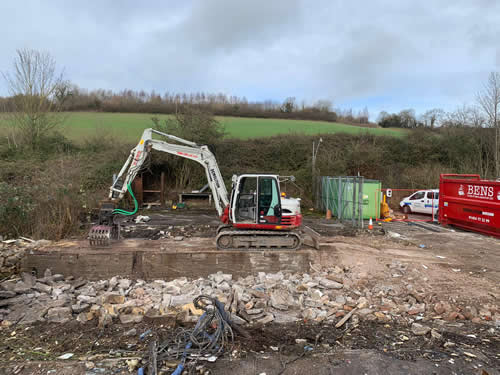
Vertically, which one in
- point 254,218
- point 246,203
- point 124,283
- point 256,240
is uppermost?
point 246,203

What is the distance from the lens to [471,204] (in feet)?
41.0

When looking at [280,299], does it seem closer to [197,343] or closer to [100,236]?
[197,343]

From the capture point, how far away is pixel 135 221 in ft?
49.1

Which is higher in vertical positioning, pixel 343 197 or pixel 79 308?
pixel 343 197

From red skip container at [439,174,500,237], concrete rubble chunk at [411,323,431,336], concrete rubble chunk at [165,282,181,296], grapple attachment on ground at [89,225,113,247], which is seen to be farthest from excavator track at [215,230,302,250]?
red skip container at [439,174,500,237]

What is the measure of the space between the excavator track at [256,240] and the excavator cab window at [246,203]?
0.39 meters

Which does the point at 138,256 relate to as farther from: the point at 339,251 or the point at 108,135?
the point at 108,135

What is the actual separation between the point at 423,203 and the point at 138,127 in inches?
908

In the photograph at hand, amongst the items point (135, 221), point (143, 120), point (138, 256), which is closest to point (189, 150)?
point (138, 256)

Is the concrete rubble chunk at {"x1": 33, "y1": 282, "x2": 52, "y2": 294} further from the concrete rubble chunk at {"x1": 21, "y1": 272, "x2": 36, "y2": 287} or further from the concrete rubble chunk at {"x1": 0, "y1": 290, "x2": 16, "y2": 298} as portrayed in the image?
the concrete rubble chunk at {"x1": 0, "y1": 290, "x2": 16, "y2": 298}

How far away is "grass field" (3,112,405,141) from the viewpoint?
2593 centimetres

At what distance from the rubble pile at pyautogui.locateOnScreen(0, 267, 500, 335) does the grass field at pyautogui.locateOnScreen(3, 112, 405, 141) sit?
62.3 ft

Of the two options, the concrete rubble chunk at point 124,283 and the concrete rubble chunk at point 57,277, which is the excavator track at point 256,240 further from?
the concrete rubble chunk at point 57,277

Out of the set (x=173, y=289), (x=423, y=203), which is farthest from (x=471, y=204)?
(x=173, y=289)
